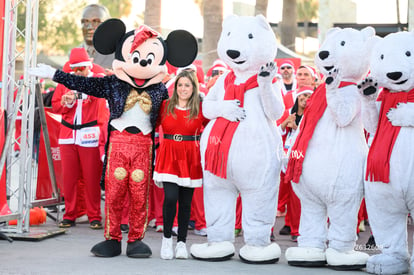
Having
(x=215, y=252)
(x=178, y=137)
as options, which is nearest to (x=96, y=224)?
(x=178, y=137)

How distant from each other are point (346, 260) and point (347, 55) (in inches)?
65.8

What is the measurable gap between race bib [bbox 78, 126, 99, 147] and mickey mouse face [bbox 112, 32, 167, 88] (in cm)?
188

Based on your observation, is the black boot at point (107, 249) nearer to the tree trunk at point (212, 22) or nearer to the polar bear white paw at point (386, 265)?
the polar bear white paw at point (386, 265)

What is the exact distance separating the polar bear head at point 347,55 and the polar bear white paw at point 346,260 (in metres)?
1.43

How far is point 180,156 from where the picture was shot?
643 centimetres

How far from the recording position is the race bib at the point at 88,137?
26.9 ft

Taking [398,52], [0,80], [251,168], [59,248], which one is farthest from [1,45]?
[398,52]

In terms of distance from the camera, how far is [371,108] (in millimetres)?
5785

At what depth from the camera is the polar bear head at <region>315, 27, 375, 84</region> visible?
6016 mm

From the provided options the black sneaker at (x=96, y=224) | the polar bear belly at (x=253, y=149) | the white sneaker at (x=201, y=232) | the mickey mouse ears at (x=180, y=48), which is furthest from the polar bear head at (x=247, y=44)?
the black sneaker at (x=96, y=224)

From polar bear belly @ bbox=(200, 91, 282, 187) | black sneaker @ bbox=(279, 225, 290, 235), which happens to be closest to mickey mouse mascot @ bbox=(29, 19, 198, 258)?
polar bear belly @ bbox=(200, 91, 282, 187)

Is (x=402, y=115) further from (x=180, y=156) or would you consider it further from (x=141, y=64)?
(x=141, y=64)

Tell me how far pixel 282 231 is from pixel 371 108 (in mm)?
2692

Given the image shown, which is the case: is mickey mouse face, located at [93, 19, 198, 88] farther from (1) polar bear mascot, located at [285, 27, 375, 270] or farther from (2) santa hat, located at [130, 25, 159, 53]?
(1) polar bear mascot, located at [285, 27, 375, 270]
